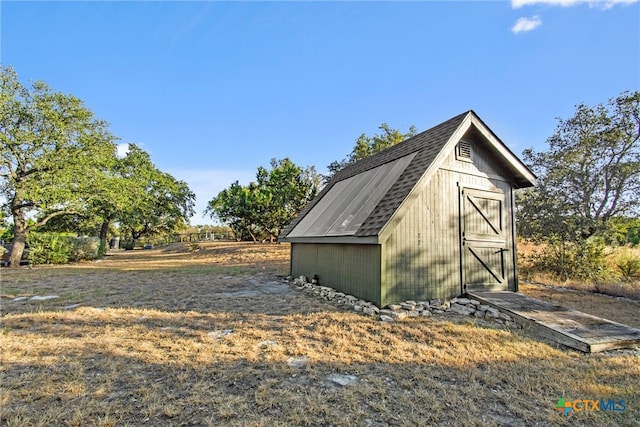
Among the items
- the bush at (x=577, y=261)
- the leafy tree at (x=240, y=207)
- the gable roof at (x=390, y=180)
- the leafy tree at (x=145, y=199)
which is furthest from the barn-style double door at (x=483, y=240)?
the leafy tree at (x=240, y=207)

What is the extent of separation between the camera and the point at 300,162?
2225cm

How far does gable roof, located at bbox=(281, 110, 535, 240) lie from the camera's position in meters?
6.07

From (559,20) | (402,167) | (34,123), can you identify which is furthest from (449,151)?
(34,123)

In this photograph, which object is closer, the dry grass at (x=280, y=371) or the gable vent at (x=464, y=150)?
the dry grass at (x=280, y=371)

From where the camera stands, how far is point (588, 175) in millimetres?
11391

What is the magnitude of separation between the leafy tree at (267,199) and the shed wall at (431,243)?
13882 millimetres

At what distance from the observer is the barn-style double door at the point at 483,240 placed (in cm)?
673

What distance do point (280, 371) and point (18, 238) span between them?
627 inches

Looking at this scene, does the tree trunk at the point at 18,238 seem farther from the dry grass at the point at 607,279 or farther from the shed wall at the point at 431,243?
the dry grass at the point at 607,279

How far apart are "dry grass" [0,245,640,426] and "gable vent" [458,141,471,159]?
388cm

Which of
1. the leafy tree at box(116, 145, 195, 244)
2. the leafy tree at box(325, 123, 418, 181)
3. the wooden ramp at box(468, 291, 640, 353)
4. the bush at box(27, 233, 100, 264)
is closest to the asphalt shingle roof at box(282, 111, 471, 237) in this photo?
the wooden ramp at box(468, 291, 640, 353)

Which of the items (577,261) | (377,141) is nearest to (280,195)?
(377,141)

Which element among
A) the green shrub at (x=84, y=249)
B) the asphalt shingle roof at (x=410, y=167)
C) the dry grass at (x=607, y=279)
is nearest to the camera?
the asphalt shingle roof at (x=410, y=167)

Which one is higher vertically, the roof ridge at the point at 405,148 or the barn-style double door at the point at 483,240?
the roof ridge at the point at 405,148
